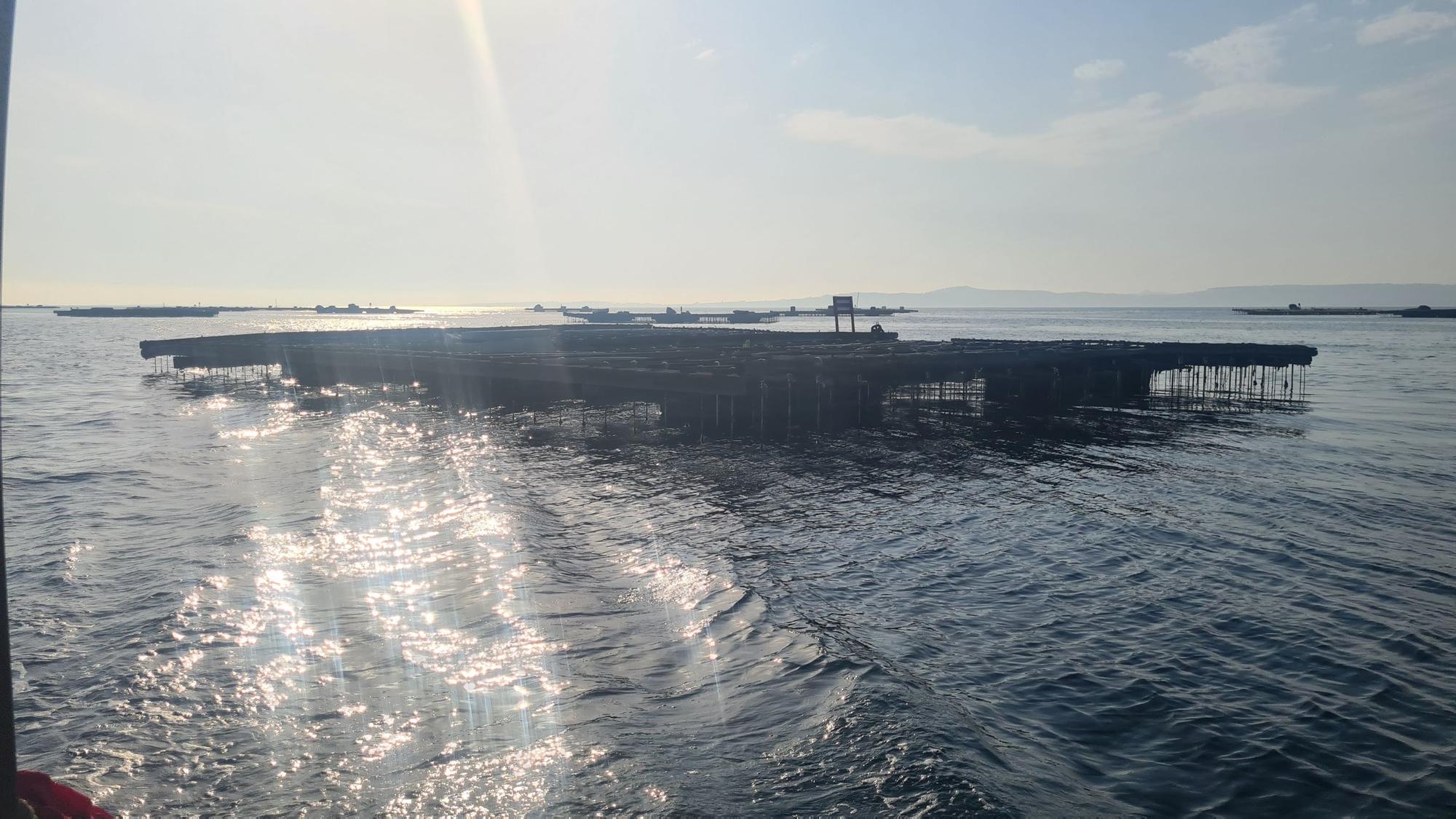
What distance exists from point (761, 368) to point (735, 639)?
27.7 meters

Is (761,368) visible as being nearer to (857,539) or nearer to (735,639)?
(857,539)

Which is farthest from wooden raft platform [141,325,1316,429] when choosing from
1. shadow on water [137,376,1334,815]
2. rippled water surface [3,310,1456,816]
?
rippled water surface [3,310,1456,816]

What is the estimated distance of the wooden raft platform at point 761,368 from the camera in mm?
41062

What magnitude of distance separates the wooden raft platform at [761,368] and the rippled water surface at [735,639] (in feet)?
41.5

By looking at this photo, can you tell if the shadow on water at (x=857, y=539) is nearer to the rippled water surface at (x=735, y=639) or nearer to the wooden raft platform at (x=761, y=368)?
the rippled water surface at (x=735, y=639)

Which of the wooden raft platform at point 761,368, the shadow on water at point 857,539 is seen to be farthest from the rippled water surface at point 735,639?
the wooden raft platform at point 761,368

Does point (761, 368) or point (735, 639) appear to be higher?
point (761, 368)

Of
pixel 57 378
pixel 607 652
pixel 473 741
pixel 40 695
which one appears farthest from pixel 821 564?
pixel 57 378

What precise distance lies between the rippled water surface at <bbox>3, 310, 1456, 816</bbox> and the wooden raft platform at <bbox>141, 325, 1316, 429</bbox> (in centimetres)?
1266

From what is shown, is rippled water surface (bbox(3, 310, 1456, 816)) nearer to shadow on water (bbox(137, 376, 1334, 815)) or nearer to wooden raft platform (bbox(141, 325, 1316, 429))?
shadow on water (bbox(137, 376, 1334, 815))

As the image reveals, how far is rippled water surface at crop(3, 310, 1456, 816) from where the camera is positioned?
9219mm

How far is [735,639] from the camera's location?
13.2 m

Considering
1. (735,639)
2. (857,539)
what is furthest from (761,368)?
(735,639)

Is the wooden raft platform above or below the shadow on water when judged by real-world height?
above
